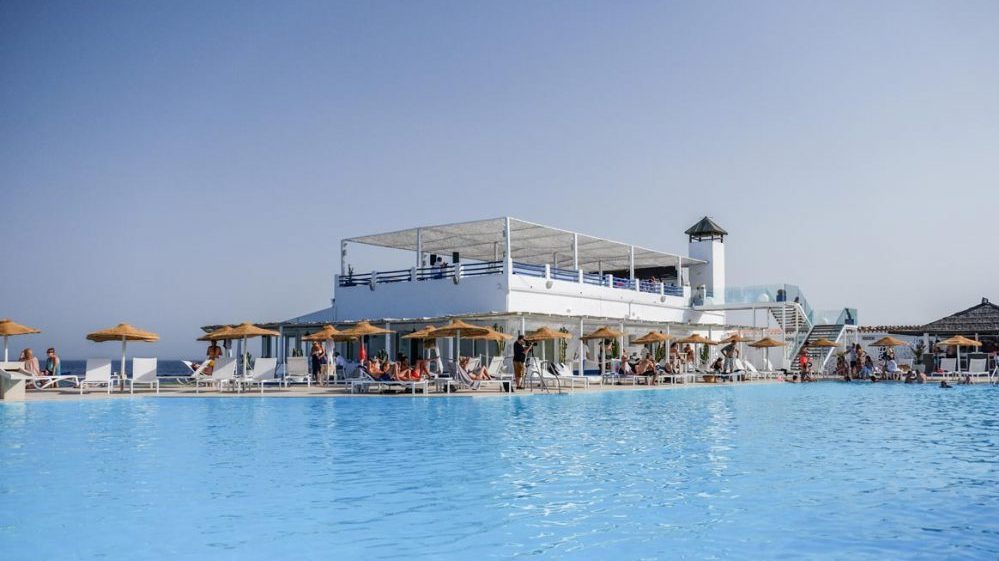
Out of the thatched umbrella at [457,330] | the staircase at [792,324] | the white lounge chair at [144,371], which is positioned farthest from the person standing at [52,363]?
the staircase at [792,324]

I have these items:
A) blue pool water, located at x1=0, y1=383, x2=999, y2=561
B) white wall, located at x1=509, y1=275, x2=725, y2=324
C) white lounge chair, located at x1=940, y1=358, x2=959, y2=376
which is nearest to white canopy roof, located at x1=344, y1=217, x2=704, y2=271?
white wall, located at x1=509, y1=275, x2=725, y2=324

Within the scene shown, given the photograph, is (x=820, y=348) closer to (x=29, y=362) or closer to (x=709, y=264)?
(x=709, y=264)

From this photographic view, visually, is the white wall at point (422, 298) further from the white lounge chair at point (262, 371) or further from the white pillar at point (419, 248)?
the white lounge chair at point (262, 371)

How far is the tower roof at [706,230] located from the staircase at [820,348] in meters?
6.31

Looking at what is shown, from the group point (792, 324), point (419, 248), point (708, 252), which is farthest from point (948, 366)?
point (419, 248)

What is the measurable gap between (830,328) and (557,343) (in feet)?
43.5

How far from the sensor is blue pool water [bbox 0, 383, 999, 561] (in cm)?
571

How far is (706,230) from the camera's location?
37906 mm

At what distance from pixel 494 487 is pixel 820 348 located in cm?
2964

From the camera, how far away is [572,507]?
6734mm

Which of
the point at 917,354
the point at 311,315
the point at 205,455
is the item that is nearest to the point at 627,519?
the point at 205,455

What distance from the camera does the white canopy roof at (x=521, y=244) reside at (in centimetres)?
2816

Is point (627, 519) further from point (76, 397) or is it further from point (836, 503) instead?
point (76, 397)

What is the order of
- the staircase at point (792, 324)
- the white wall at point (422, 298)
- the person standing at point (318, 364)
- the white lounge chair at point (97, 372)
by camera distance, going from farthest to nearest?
the staircase at point (792, 324) → the white wall at point (422, 298) → the person standing at point (318, 364) → the white lounge chair at point (97, 372)
